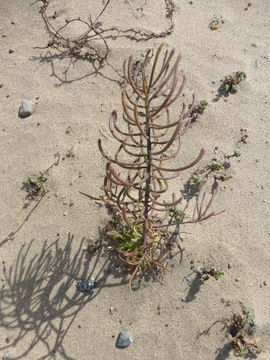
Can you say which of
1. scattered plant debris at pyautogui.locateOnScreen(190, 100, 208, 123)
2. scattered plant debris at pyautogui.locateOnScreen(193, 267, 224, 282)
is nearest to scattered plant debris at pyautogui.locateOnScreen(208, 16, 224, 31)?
scattered plant debris at pyautogui.locateOnScreen(190, 100, 208, 123)

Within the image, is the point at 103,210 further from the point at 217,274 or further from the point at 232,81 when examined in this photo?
the point at 232,81

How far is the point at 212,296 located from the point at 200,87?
201cm

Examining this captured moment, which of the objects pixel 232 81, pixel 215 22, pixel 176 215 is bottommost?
pixel 176 215

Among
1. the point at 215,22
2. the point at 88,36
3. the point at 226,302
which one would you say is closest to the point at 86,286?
the point at 226,302

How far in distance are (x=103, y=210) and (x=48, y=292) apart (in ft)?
2.48

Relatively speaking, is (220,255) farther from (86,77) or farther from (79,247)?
(86,77)

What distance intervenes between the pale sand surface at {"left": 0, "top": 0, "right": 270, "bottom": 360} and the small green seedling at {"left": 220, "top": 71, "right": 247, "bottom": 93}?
8cm

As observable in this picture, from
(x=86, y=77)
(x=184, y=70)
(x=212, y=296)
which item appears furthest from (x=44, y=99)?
(x=212, y=296)

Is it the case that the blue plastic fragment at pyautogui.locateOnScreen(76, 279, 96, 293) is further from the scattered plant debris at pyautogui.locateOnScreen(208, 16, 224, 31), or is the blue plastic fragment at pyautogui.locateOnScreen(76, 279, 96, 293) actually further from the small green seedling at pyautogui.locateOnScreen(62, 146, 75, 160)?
the scattered plant debris at pyautogui.locateOnScreen(208, 16, 224, 31)

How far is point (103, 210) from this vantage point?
3.14m

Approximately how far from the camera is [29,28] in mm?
4109

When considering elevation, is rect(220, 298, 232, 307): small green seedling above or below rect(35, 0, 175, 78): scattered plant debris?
below

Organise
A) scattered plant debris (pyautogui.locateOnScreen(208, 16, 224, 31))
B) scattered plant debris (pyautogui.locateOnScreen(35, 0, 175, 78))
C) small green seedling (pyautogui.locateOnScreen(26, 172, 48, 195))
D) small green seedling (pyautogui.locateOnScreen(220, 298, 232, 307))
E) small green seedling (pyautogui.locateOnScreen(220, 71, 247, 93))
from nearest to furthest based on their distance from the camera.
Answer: small green seedling (pyautogui.locateOnScreen(220, 298, 232, 307)) → small green seedling (pyautogui.locateOnScreen(26, 172, 48, 195)) → small green seedling (pyautogui.locateOnScreen(220, 71, 247, 93)) → scattered plant debris (pyautogui.locateOnScreen(35, 0, 175, 78)) → scattered plant debris (pyautogui.locateOnScreen(208, 16, 224, 31))

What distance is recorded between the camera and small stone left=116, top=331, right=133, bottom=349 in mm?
2730
